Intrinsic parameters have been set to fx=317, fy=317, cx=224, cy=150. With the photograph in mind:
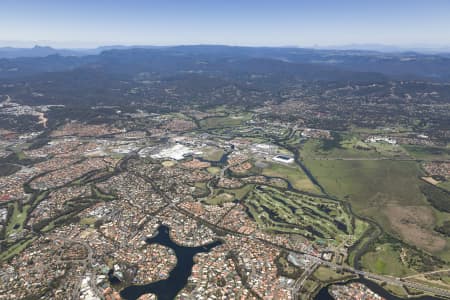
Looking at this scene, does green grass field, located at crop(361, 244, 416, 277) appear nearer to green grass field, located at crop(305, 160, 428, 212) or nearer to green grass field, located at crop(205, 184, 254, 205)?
green grass field, located at crop(305, 160, 428, 212)

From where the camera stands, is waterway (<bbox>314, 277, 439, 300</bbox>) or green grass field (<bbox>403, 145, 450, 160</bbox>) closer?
waterway (<bbox>314, 277, 439, 300</bbox>)

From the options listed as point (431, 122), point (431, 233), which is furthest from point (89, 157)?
point (431, 122)

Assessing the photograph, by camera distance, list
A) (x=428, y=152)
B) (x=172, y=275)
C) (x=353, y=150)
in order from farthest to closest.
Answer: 1. (x=353, y=150)
2. (x=428, y=152)
3. (x=172, y=275)

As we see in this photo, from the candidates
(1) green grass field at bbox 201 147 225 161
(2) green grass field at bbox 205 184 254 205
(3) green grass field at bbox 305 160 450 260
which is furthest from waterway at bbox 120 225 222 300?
(1) green grass field at bbox 201 147 225 161

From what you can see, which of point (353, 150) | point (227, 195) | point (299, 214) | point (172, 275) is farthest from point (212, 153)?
point (172, 275)

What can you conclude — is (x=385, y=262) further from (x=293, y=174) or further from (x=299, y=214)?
(x=293, y=174)

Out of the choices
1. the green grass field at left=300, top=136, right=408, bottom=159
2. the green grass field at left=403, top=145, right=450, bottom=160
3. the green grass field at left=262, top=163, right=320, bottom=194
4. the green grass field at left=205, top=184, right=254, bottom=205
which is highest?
the green grass field at left=205, top=184, right=254, bottom=205

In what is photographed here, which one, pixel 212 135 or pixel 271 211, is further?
pixel 212 135

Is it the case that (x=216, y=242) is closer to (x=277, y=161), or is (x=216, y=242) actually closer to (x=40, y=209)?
(x=40, y=209)
